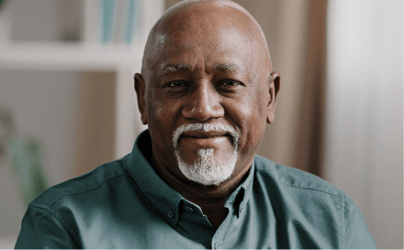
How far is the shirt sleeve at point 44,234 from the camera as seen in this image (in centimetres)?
98

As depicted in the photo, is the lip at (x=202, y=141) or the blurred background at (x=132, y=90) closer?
the lip at (x=202, y=141)

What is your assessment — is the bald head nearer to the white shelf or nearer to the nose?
the nose

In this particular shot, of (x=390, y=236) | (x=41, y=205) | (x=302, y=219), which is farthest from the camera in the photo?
(x=390, y=236)

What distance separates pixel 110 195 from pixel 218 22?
587 mm

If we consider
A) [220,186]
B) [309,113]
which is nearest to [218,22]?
[220,186]

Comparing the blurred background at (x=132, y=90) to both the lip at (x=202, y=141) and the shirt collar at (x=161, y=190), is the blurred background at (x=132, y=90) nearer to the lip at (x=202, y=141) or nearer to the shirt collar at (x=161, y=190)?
the shirt collar at (x=161, y=190)

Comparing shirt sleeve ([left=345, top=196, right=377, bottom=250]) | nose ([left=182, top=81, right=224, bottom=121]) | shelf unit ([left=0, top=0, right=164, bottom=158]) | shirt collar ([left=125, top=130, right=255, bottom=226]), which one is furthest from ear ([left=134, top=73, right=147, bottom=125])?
shelf unit ([left=0, top=0, right=164, bottom=158])

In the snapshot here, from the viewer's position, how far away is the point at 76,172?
206 cm

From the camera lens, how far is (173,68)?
1021mm

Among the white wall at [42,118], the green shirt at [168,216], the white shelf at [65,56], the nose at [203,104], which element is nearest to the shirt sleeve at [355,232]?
the green shirt at [168,216]

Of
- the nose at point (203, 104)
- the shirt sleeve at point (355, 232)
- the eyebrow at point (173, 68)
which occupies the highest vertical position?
the eyebrow at point (173, 68)

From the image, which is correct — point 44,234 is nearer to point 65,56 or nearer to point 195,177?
point 195,177

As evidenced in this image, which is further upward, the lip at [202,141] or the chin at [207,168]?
the lip at [202,141]

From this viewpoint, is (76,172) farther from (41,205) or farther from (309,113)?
(309,113)
